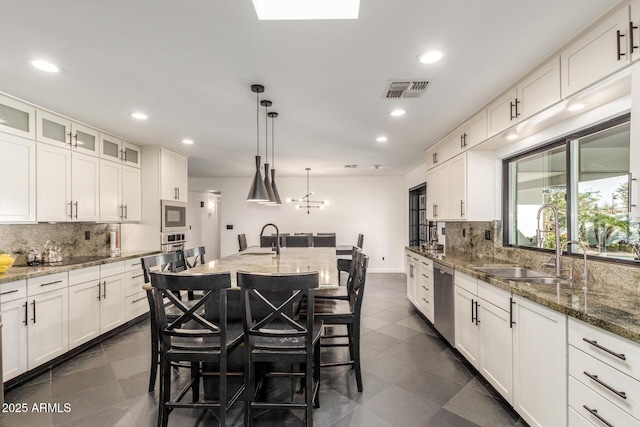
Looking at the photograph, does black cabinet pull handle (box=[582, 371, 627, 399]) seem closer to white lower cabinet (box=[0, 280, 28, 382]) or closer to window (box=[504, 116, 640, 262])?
window (box=[504, 116, 640, 262])

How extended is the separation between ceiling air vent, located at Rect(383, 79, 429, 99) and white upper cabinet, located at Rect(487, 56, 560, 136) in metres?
0.70

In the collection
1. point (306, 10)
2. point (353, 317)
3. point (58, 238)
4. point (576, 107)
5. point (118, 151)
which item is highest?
point (306, 10)

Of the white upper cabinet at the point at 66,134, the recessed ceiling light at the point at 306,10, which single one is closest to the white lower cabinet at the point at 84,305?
the white upper cabinet at the point at 66,134

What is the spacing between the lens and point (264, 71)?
2180mm

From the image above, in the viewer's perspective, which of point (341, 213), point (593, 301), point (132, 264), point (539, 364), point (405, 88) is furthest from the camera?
point (341, 213)

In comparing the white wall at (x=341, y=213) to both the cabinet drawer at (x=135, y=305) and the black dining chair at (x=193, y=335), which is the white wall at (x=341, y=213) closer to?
the cabinet drawer at (x=135, y=305)

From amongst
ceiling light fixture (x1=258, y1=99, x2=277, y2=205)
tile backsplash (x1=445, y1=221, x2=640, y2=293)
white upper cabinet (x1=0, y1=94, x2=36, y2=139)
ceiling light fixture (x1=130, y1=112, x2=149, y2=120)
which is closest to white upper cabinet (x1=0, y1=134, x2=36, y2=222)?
white upper cabinet (x1=0, y1=94, x2=36, y2=139)

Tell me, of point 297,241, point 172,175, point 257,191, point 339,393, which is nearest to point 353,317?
point 339,393

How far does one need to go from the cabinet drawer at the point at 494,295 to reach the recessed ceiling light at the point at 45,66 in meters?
3.58

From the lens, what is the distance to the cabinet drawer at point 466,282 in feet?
8.11

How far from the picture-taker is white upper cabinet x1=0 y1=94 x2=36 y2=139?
8.50 ft

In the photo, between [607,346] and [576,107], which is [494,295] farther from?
[576,107]

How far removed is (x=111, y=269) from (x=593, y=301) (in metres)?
4.33

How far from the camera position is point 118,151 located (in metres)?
3.94
